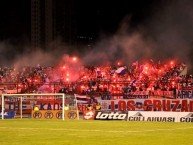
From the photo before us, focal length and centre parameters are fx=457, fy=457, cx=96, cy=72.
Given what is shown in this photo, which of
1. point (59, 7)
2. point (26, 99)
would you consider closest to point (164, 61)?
point (26, 99)

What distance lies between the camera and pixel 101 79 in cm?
5184

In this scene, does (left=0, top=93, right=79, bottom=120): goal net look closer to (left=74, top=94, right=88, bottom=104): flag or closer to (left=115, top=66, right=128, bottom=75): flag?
(left=74, top=94, right=88, bottom=104): flag

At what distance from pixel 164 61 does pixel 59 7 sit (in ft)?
162

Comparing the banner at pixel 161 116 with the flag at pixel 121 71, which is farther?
the flag at pixel 121 71

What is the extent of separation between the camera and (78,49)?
92688 mm

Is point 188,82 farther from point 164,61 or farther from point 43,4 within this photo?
point 43,4

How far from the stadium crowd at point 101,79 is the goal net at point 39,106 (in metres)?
1.75

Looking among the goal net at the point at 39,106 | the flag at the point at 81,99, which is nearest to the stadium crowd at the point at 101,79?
the flag at the point at 81,99

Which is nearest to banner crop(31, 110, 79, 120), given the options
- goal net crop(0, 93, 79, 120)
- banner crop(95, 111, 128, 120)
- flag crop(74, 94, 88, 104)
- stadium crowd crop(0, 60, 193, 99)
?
goal net crop(0, 93, 79, 120)

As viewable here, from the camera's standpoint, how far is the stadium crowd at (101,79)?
42.8 m

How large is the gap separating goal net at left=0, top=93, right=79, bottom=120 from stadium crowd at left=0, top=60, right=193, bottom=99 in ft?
5.75

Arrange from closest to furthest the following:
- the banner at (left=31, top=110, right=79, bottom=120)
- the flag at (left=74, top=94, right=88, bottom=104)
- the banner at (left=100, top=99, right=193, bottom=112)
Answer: the banner at (left=100, top=99, right=193, bottom=112) < the banner at (left=31, top=110, right=79, bottom=120) < the flag at (left=74, top=94, right=88, bottom=104)

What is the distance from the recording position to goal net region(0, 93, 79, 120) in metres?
38.0

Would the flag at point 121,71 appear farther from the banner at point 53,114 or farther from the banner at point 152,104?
the banner at point 53,114
